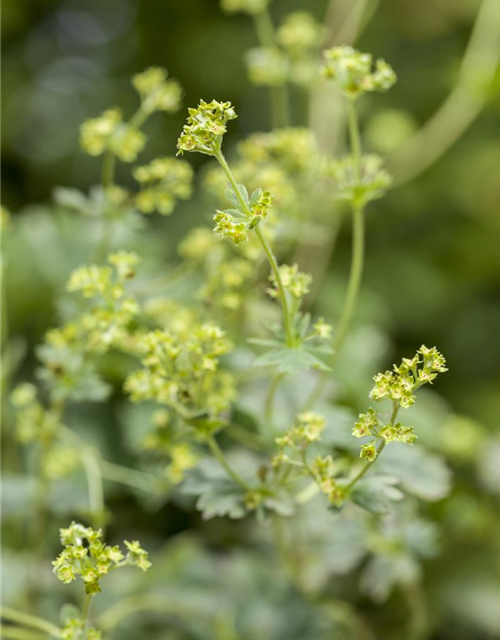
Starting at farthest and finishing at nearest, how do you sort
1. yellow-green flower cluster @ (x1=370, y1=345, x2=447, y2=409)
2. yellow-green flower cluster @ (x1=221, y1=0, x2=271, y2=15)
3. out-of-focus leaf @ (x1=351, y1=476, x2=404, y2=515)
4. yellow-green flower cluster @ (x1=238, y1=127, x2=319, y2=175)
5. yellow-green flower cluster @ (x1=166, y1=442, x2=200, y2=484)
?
yellow-green flower cluster @ (x1=221, y1=0, x2=271, y2=15), yellow-green flower cluster @ (x1=238, y1=127, x2=319, y2=175), yellow-green flower cluster @ (x1=166, y1=442, x2=200, y2=484), out-of-focus leaf @ (x1=351, y1=476, x2=404, y2=515), yellow-green flower cluster @ (x1=370, y1=345, x2=447, y2=409)

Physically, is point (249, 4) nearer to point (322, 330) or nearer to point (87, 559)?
point (322, 330)

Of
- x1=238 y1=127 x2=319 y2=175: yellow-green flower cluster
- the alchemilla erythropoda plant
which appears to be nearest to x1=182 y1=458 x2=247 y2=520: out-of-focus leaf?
the alchemilla erythropoda plant

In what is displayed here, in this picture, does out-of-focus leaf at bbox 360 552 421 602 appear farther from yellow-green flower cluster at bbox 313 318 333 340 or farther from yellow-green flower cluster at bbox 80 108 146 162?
yellow-green flower cluster at bbox 80 108 146 162

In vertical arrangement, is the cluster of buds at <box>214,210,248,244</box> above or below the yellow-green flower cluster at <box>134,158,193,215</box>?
above

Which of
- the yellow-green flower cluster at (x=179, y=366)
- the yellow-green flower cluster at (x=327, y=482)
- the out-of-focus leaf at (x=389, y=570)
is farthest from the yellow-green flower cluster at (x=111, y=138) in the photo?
the out-of-focus leaf at (x=389, y=570)

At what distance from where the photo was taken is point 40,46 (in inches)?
89.3

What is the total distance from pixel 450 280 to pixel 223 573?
1.25m

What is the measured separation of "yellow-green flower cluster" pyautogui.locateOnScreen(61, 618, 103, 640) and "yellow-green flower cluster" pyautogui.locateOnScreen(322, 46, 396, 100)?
48 cm

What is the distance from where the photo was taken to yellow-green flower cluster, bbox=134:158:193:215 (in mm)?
810

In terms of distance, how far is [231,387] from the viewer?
32.5 inches

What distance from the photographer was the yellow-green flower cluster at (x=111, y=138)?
2.63ft

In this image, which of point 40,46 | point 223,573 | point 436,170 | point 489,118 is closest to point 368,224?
point 436,170

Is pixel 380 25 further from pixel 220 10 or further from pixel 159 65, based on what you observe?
pixel 159 65

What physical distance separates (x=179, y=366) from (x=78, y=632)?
216mm
